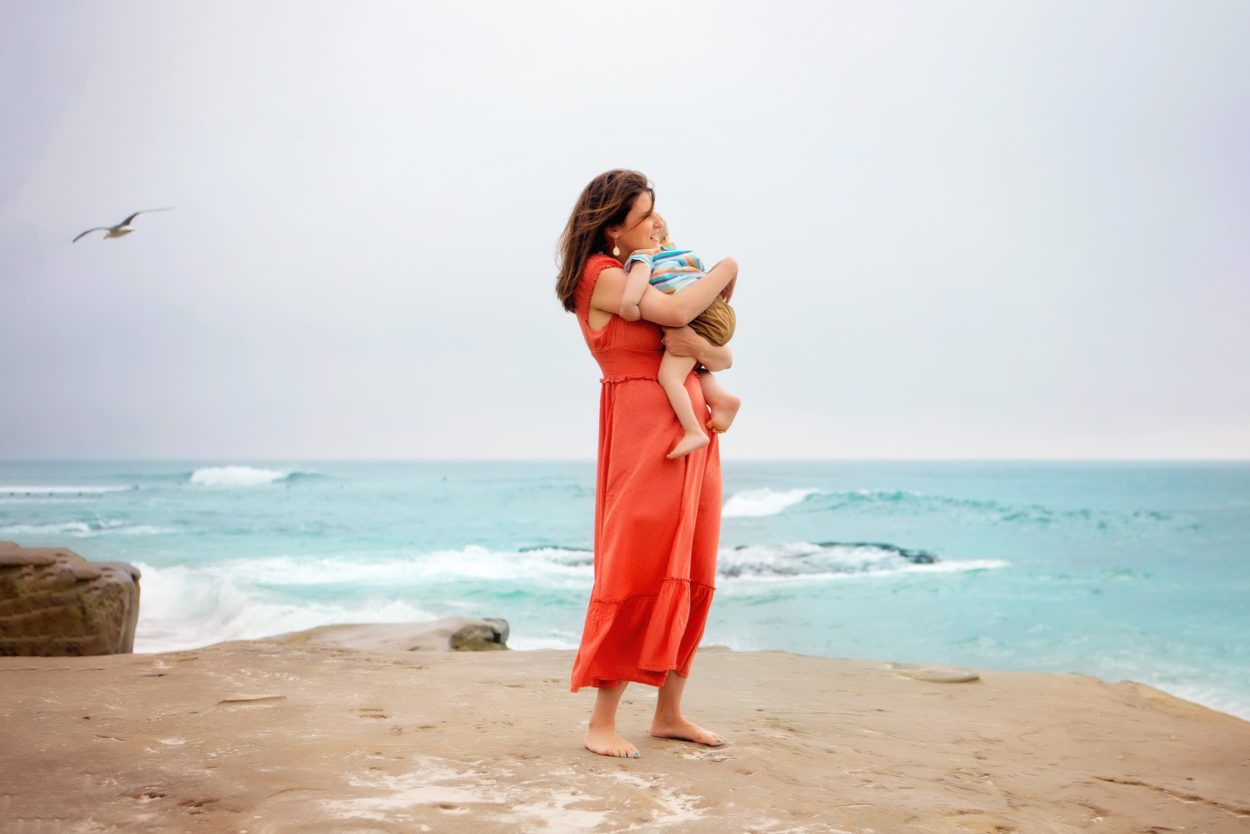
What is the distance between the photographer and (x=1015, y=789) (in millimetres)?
3436

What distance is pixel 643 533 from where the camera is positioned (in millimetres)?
3297

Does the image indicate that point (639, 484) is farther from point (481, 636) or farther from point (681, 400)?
point (481, 636)

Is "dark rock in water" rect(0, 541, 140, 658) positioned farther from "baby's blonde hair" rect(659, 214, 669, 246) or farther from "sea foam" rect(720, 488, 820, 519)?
"sea foam" rect(720, 488, 820, 519)

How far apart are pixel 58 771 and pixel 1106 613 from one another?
16.1 meters

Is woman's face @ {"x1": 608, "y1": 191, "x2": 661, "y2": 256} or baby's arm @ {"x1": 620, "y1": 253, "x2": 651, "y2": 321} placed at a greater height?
woman's face @ {"x1": 608, "y1": 191, "x2": 661, "y2": 256}

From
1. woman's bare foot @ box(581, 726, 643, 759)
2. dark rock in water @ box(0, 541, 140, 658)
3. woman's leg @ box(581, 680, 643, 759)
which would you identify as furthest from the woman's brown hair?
dark rock in water @ box(0, 541, 140, 658)

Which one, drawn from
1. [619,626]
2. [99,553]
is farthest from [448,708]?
[99,553]

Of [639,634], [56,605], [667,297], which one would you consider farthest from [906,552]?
[667,297]

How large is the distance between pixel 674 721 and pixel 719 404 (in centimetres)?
112

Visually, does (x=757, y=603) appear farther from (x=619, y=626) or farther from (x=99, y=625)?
(x=619, y=626)

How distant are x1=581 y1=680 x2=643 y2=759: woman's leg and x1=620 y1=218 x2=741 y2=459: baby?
0.81m

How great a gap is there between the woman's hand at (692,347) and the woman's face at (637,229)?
317mm

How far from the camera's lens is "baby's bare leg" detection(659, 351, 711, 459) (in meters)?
3.27

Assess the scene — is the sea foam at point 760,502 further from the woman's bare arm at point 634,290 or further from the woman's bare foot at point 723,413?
the woman's bare arm at point 634,290
